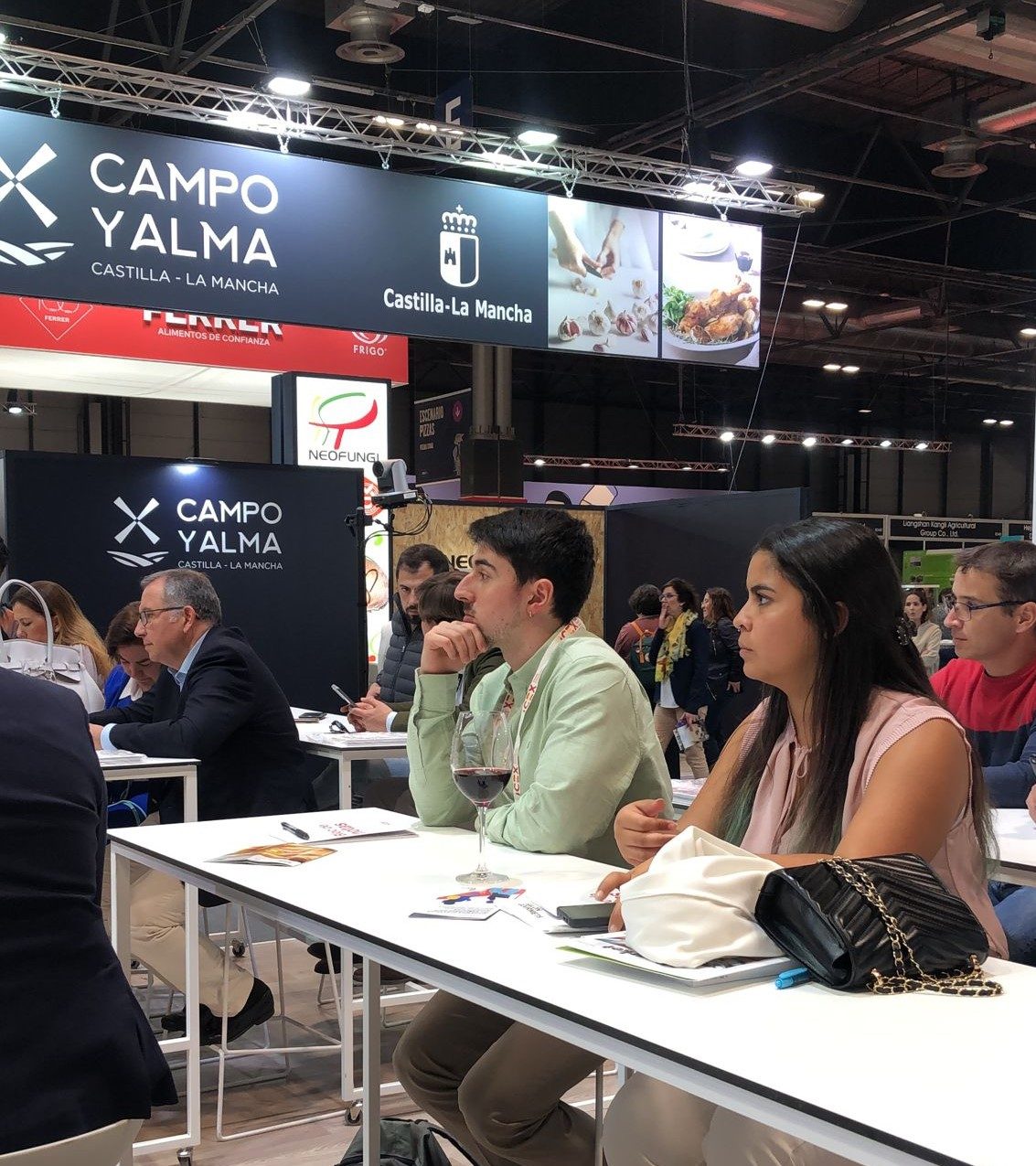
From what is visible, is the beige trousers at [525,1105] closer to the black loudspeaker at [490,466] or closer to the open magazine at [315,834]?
the open magazine at [315,834]

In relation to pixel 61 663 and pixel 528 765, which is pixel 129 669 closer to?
pixel 61 663

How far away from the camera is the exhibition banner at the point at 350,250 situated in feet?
19.1

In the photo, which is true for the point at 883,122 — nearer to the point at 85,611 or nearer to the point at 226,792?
the point at 85,611

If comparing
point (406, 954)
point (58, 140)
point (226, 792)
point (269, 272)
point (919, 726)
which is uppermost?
point (58, 140)

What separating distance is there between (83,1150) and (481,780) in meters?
0.74

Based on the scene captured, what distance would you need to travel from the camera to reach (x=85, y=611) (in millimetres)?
7508

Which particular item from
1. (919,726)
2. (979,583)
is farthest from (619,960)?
(979,583)

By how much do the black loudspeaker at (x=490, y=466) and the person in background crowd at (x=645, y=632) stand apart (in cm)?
379

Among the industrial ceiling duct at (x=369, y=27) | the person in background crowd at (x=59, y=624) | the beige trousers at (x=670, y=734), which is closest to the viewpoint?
the person in background crowd at (x=59, y=624)

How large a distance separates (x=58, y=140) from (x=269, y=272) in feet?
3.48

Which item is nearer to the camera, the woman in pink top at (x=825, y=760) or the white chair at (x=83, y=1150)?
the white chair at (x=83, y=1150)

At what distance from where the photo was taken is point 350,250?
6512 mm

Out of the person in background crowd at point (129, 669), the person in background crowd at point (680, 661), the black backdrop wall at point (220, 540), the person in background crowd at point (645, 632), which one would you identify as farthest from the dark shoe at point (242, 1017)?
the person in background crowd at point (645, 632)

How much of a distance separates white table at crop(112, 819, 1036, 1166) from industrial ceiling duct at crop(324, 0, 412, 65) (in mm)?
6647
